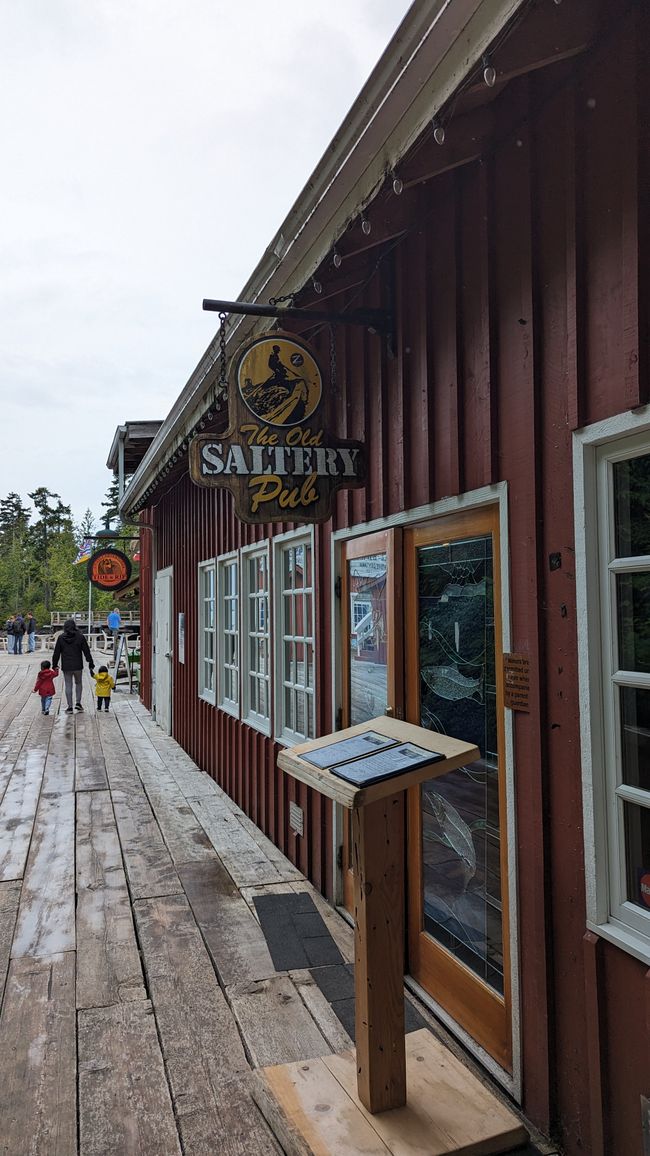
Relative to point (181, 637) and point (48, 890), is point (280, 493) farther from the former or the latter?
point (181, 637)

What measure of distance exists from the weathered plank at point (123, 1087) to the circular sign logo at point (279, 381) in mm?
2429

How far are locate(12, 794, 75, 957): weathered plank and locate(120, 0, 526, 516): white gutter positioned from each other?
326 centimetres

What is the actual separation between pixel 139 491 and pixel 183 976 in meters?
6.19

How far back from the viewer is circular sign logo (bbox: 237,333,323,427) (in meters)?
3.03

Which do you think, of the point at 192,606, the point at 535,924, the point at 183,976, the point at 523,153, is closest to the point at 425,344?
the point at 523,153

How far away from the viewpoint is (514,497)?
238 centimetres

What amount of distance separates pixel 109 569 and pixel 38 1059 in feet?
38.3

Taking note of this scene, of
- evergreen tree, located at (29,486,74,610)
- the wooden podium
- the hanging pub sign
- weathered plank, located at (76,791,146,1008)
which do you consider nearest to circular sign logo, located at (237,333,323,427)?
the hanging pub sign

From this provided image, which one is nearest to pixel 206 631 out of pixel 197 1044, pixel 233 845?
pixel 233 845

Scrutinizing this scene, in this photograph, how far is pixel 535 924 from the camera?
7.31 ft

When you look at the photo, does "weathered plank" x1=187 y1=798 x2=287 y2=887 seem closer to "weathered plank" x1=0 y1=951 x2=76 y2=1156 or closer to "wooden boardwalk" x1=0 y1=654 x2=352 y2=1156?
"wooden boardwalk" x1=0 y1=654 x2=352 y2=1156

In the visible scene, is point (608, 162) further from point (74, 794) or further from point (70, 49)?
point (74, 794)

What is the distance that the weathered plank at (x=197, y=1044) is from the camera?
2.22m

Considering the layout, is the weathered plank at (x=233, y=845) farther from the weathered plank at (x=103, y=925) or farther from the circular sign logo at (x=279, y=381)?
the circular sign logo at (x=279, y=381)
